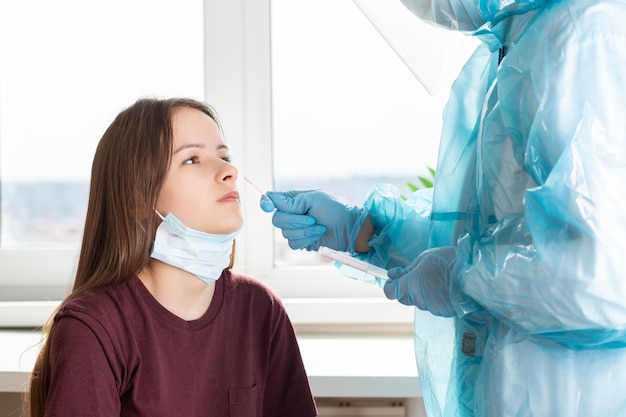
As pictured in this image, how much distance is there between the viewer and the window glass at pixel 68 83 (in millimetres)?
2217

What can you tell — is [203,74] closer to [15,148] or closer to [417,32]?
[15,148]

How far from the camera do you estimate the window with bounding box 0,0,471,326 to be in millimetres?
2137

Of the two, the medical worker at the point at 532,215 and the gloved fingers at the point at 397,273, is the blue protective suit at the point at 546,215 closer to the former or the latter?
the medical worker at the point at 532,215

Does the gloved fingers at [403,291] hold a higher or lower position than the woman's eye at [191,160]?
lower

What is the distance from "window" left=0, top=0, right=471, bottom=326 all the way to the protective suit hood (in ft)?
3.52

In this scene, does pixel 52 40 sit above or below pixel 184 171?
above

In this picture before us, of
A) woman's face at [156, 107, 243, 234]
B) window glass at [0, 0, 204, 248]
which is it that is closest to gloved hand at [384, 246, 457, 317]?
woman's face at [156, 107, 243, 234]

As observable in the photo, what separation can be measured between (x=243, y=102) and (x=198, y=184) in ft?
2.69

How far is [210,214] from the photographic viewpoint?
1.35 metres

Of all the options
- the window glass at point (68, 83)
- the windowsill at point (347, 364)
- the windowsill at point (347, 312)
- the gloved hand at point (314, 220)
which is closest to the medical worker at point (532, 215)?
the gloved hand at point (314, 220)

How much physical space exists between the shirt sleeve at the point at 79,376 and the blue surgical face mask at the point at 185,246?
0.19 m

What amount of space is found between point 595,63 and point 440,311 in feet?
1.32

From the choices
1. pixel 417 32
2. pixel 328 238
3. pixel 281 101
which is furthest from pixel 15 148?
pixel 417 32

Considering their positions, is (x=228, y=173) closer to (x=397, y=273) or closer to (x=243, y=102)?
(x=397, y=273)
